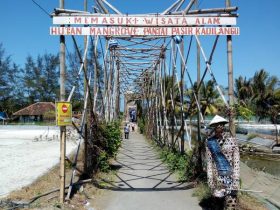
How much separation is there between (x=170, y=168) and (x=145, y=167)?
1223 mm

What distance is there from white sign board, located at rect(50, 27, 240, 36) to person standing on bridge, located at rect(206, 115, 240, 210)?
2549 millimetres

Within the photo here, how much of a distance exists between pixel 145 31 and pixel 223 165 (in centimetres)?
354

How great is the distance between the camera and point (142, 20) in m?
8.18

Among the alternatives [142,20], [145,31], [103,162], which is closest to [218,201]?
A: [145,31]

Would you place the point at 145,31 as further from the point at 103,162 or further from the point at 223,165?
the point at 103,162

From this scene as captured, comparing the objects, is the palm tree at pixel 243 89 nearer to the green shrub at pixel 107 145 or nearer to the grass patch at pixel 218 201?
the green shrub at pixel 107 145

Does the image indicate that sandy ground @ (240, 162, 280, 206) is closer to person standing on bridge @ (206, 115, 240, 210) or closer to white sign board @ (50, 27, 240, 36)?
person standing on bridge @ (206, 115, 240, 210)

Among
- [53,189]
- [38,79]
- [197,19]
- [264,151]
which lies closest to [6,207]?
[53,189]

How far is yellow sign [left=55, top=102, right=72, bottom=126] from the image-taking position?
7539 millimetres

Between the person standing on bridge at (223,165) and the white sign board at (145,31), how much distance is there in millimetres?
2549

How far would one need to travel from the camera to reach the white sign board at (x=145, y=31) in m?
7.94

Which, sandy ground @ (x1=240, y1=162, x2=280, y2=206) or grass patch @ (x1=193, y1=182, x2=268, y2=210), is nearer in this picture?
grass patch @ (x1=193, y1=182, x2=268, y2=210)

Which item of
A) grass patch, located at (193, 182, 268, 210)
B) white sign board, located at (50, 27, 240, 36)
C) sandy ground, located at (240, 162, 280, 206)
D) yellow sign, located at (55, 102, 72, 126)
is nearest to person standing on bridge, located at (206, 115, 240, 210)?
grass patch, located at (193, 182, 268, 210)

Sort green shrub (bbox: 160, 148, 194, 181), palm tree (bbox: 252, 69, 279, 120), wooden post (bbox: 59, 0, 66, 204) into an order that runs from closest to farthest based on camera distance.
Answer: wooden post (bbox: 59, 0, 66, 204)
green shrub (bbox: 160, 148, 194, 181)
palm tree (bbox: 252, 69, 279, 120)
